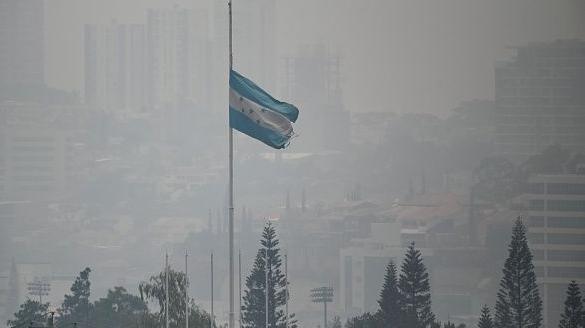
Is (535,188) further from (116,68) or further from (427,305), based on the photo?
(427,305)

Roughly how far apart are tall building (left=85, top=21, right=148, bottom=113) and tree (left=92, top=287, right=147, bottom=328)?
101m

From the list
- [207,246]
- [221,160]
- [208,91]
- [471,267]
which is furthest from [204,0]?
[471,267]

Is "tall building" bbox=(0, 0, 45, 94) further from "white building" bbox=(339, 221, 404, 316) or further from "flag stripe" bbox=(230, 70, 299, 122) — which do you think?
"flag stripe" bbox=(230, 70, 299, 122)

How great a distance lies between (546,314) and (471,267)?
26768mm

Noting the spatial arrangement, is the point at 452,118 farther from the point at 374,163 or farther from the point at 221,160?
the point at 221,160

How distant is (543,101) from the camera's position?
544 feet

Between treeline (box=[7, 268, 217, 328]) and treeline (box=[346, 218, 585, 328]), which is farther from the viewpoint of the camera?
treeline (box=[346, 218, 585, 328])

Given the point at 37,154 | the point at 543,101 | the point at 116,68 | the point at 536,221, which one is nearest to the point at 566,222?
the point at 536,221

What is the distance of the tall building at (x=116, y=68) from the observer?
187 metres

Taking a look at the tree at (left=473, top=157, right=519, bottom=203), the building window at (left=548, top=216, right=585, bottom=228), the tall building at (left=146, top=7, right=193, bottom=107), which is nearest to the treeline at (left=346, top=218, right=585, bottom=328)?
the building window at (left=548, top=216, right=585, bottom=228)

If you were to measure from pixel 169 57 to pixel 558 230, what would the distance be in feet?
215

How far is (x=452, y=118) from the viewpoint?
173 meters

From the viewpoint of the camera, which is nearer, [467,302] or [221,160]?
[467,302]

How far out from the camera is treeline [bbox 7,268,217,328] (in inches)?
2559
